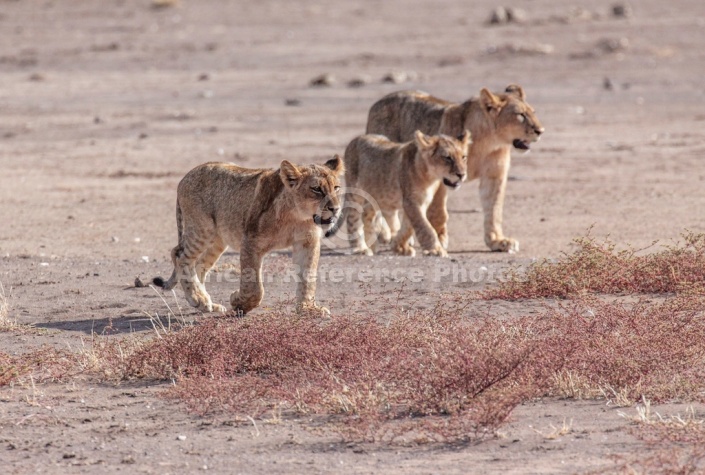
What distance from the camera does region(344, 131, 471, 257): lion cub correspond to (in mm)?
11758

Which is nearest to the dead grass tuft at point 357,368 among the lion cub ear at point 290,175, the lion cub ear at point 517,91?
the lion cub ear at point 290,175

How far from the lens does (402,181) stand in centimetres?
1216

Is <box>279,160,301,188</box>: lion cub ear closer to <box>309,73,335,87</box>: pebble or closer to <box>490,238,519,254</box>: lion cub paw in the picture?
<box>490,238,519,254</box>: lion cub paw

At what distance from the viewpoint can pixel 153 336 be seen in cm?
875

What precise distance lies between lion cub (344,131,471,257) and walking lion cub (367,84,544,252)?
482mm

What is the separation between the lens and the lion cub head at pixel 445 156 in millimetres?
11664

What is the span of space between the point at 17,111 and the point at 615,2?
19034 millimetres

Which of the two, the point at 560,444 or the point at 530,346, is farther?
the point at 530,346

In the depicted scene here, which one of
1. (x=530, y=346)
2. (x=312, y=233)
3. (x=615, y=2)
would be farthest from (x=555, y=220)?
(x=615, y=2)

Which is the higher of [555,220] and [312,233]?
[312,233]

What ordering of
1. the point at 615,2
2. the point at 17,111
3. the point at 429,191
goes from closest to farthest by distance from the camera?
the point at 429,191 → the point at 17,111 → the point at 615,2

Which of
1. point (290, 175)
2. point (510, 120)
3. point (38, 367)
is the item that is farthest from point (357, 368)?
point (510, 120)

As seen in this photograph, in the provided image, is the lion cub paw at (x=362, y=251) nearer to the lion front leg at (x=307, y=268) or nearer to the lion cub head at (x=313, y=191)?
the lion front leg at (x=307, y=268)

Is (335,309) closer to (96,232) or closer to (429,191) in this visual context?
(429,191)
